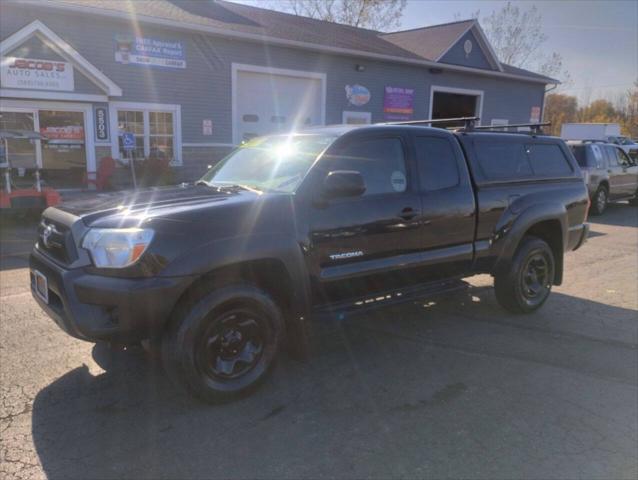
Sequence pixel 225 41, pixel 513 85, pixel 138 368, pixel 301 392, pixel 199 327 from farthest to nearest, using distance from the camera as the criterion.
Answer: pixel 513 85, pixel 225 41, pixel 138 368, pixel 301 392, pixel 199 327

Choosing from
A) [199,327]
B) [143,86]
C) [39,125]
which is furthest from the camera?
[143,86]

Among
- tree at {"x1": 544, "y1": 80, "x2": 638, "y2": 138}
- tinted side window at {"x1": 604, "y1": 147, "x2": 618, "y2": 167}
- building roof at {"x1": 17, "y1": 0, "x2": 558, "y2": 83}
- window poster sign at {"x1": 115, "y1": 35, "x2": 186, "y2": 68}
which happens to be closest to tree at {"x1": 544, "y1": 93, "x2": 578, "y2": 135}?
tree at {"x1": 544, "y1": 80, "x2": 638, "y2": 138}

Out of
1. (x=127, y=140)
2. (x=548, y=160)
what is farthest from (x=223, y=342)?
(x=127, y=140)

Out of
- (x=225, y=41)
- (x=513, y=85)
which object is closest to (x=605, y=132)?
(x=513, y=85)

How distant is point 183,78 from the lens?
1488cm

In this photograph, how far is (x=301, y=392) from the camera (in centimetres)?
377

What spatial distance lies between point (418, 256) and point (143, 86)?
39.5 feet

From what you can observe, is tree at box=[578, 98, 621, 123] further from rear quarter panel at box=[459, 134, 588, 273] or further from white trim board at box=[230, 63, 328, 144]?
rear quarter panel at box=[459, 134, 588, 273]

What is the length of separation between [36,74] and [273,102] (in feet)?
23.5

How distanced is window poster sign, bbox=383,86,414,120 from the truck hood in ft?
54.6

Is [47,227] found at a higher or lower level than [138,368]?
higher

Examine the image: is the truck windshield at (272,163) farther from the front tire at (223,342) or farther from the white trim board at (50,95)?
the white trim board at (50,95)

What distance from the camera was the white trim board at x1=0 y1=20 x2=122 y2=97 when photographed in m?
11.9

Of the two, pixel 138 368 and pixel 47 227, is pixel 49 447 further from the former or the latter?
pixel 47 227
